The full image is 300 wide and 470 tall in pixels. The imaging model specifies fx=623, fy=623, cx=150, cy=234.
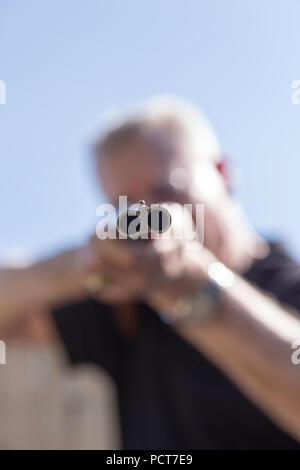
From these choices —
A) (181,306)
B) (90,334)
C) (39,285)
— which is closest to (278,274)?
(181,306)

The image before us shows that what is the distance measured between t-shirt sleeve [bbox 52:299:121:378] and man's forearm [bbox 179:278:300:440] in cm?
42

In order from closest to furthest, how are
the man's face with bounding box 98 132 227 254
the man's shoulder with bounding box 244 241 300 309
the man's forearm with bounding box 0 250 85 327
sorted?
the man's shoulder with bounding box 244 241 300 309
the man's face with bounding box 98 132 227 254
the man's forearm with bounding box 0 250 85 327

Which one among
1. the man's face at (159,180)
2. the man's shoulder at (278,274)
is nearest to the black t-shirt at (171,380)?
the man's shoulder at (278,274)

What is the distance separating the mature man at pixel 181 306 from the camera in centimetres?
91

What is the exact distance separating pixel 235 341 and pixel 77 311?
58cm

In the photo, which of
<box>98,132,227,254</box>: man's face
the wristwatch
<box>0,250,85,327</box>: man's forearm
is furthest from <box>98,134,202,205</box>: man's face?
the wristwatch

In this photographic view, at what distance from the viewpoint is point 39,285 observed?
4.71 ft

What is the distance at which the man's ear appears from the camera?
1408mm

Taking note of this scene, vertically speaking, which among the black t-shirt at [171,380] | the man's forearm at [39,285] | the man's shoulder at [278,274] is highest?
the man's forearm at [39,285]

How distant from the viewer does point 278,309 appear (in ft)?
3.10

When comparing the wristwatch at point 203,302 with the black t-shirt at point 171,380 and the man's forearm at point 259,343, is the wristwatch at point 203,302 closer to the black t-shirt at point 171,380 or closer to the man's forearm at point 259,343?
the man's forearm at point 259,343

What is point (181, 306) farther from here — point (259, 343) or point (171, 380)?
point (171, 380)

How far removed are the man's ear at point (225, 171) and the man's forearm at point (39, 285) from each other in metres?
0.38

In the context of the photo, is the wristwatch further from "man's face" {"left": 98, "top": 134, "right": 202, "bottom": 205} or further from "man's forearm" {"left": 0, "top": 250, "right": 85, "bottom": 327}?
"man's forearm" {"left": 0, "top": 250, "right": 85, "bottom": 327}
